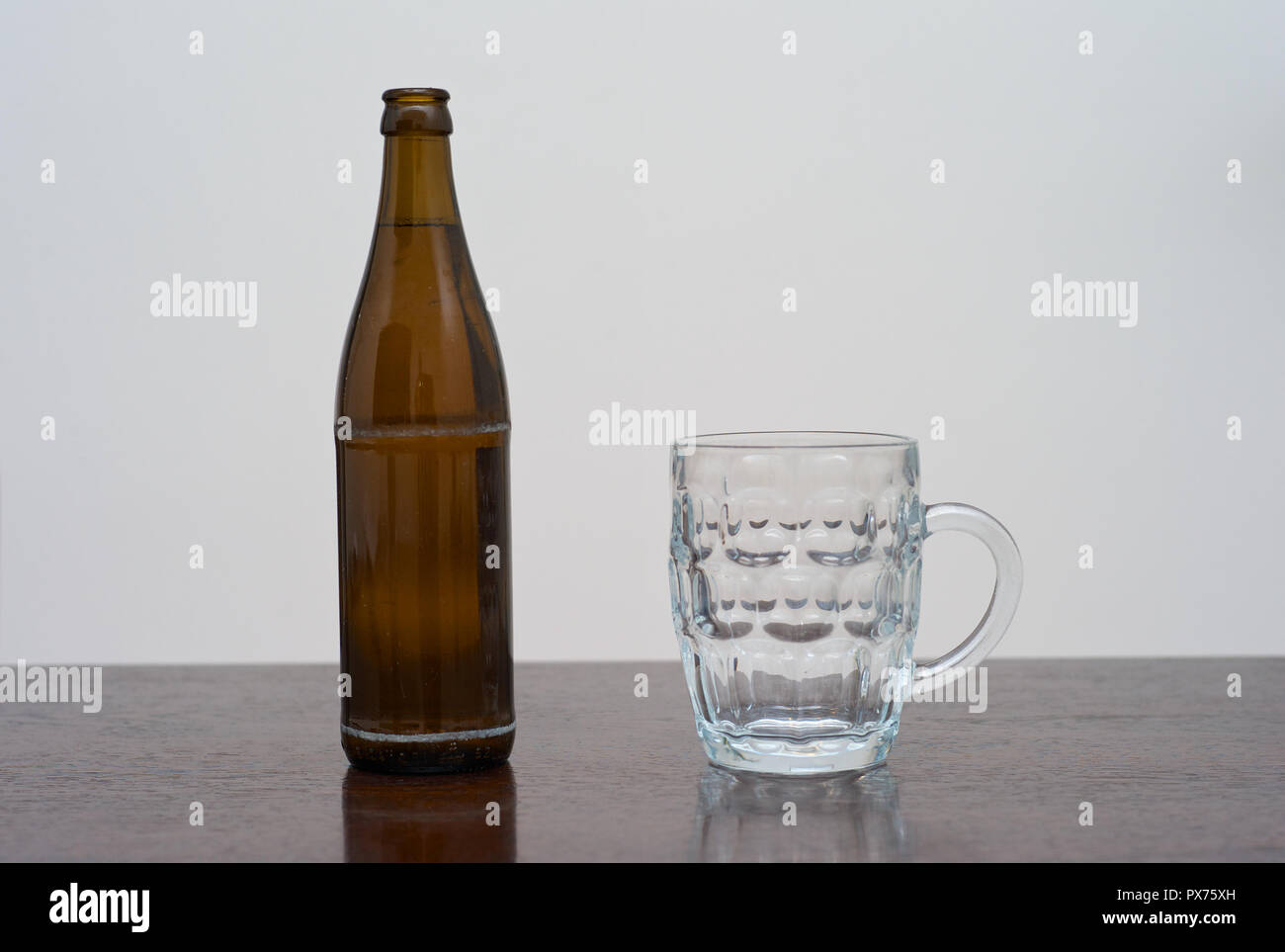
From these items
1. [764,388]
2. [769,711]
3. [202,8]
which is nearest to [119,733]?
[769,711]

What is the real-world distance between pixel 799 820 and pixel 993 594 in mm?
185

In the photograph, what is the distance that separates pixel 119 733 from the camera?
914mm

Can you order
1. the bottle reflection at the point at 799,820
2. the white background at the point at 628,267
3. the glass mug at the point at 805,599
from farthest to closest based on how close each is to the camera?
the white background at the point at 628,267, the glass mug at the point at 805,599, the bottle reflection at the point at 799,820

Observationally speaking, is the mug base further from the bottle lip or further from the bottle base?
the bottle lip

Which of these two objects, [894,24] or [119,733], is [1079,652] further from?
[119,733]

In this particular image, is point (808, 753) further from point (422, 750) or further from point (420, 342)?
point (420, 342)

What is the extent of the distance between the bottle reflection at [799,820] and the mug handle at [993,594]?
65 mm

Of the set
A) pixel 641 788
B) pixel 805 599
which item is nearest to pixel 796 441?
pixel 805 599

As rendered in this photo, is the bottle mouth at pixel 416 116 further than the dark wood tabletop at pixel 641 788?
Yes

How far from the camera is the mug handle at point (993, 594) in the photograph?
0.79 m

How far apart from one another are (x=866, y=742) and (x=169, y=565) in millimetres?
2481

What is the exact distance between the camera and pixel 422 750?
79 centimetres

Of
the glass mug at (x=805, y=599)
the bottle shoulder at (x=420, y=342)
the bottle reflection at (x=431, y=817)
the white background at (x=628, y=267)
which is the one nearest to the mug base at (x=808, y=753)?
the glass mug at (x=805, y=599)

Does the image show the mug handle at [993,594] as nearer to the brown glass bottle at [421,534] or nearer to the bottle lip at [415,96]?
the brown glass bottle at [421,534]
